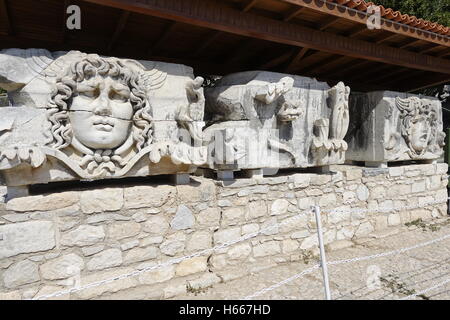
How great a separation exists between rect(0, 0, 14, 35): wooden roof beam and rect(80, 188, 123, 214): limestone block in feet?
6.28

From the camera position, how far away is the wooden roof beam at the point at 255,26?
9.25ft

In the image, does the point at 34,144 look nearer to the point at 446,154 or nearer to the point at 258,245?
the point at 258,245

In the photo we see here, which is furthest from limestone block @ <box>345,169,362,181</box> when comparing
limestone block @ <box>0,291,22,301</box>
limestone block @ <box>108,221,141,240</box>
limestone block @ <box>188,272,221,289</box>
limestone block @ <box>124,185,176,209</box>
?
limestone block @ <box>0,291,22,301</box>

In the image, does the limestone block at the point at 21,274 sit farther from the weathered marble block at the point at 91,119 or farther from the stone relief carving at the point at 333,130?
the stone relief carving at the point at 333,130

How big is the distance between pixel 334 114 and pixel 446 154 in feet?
11.9

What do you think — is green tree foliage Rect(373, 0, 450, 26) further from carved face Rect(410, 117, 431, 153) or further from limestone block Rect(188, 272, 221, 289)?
limestone block Rect(188, 272, 221, 289)

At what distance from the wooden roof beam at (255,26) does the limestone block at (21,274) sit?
2.28m

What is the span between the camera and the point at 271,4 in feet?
10.4

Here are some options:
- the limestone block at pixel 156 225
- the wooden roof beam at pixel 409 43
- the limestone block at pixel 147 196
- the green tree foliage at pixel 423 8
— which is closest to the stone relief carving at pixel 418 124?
the wooden roof beam at pixel 409 43

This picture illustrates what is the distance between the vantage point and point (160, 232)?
3199 millimetres

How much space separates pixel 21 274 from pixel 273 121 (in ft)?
9.93

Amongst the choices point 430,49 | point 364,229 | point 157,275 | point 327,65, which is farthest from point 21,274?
point 430,49

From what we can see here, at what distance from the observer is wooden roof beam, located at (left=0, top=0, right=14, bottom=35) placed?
115 inches
